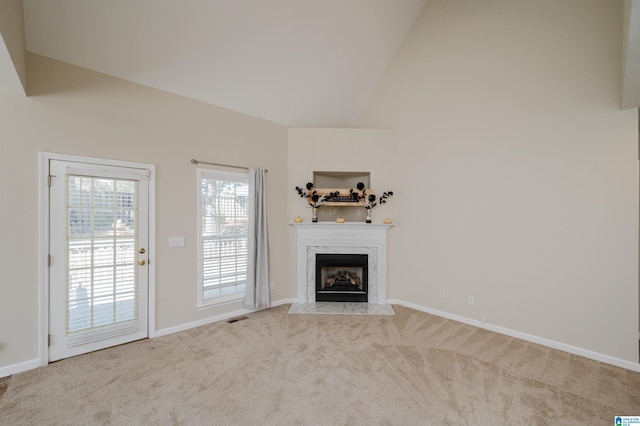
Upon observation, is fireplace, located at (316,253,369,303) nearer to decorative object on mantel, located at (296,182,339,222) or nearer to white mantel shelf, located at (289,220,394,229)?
white mantel shelf, located at (289,220,394,229)

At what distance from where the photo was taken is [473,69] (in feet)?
12.8

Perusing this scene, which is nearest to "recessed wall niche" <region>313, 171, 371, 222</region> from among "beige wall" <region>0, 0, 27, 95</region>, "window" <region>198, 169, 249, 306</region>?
"window" <region>198, 169, 249, 306</region>

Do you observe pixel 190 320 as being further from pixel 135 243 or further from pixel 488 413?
pixel 488 413

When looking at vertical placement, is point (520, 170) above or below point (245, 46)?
below

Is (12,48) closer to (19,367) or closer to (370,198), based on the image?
(19,367)

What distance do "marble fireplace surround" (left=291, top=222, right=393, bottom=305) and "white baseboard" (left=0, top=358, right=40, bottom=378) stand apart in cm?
314

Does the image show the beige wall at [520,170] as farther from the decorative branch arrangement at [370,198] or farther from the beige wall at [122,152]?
the beige wall at [122,152]

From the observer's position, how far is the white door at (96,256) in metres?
2.87

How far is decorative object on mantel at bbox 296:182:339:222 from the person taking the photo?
4676mm

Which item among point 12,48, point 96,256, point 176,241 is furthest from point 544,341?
point 12,48

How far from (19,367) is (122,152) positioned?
2.30 meters

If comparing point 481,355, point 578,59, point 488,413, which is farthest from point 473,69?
point 488,413

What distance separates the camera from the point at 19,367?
266 centimetres

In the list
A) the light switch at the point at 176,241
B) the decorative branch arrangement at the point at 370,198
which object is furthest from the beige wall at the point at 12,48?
the decorative branch arrangement at the point at 370,198
